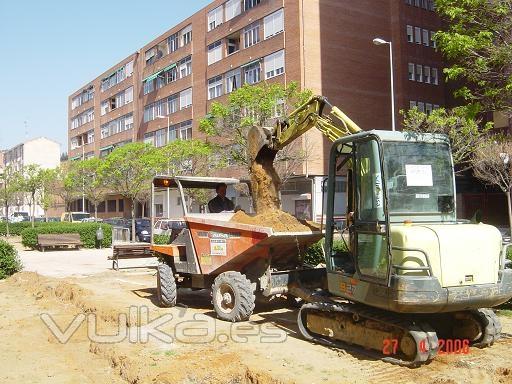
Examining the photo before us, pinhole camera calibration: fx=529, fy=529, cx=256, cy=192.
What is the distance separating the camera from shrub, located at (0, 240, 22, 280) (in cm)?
1509

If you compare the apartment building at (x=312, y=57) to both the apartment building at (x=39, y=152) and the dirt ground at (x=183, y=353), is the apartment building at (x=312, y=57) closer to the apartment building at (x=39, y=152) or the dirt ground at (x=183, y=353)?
the dirt ground at (x=183, y=353)

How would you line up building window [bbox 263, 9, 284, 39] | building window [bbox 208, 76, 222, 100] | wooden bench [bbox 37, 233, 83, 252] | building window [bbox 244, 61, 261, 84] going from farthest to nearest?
building window [bbox 208, 76, 222, 100] → building window [bbox 244, 61, 261, 84] → building window [bbox 263, 9, 284, 39] → wooden bench [bbox 37, 233, 83, 252]

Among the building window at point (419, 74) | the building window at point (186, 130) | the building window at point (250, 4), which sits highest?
the building window at point (250, 4)

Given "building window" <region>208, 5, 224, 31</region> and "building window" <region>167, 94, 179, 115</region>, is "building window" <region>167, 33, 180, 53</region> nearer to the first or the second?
"building window" <region>167, 94, 179, 115</region>

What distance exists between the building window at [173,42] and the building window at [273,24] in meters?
16.5

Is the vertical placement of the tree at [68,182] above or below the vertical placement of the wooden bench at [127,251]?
above

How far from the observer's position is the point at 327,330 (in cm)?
685

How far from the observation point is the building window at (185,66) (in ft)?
168

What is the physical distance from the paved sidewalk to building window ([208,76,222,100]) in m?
23.8

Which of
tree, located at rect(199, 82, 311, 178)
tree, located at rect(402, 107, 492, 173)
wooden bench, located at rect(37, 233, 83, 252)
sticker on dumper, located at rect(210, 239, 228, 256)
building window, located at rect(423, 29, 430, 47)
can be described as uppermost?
building window, located at rect(423, 29, 430, 47)

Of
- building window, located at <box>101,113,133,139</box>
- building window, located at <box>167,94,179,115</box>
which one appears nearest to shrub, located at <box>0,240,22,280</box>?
building window, located at <box>167,94,179,115</box>

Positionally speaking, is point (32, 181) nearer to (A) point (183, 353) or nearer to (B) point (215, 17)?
(B) point (215, 17)

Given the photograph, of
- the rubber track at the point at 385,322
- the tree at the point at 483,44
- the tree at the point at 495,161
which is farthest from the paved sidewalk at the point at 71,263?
the tree at the point at 495,161

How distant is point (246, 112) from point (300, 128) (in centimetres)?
1708
